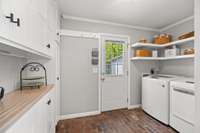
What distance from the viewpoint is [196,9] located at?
1.16 m

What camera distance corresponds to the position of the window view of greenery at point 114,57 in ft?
10.1

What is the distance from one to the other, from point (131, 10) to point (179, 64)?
1.98 m

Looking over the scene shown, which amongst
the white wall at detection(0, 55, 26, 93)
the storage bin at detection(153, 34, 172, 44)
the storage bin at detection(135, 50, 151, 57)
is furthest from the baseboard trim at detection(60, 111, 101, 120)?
the storage bin at detection(153, 34, 172, 44)

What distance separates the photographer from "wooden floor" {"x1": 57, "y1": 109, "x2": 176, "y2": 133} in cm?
216

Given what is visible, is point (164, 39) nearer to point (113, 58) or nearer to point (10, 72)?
point (113, 58)

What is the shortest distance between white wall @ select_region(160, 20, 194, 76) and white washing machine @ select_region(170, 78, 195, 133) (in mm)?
955

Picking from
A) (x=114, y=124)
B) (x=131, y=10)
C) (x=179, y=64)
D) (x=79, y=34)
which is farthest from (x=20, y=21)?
(x=179, y=64)

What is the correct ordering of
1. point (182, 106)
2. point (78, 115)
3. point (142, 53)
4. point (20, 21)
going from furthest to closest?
point (142, 53), point (78, 115), point (182, 106), point (20, 21)

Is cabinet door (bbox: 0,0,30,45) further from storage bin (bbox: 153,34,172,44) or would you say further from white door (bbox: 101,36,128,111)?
storage bin (bbox: 153,34,172,44)

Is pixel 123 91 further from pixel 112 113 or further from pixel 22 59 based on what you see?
pixel 22 59

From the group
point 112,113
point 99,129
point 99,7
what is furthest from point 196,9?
point 112,113

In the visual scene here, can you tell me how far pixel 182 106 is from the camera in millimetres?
1977

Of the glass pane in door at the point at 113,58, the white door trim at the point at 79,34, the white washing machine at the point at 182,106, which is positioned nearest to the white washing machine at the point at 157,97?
the white washing machine at the point at 182,106

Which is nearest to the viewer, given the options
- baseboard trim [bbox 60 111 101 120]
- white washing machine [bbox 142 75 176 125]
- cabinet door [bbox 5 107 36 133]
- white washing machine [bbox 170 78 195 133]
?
cabinet door [bbox 5 107 36 133]
